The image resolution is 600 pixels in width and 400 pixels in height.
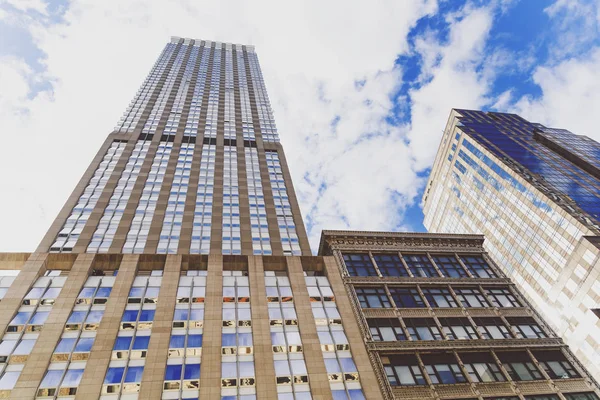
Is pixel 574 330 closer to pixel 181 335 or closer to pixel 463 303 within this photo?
pixel 463 303

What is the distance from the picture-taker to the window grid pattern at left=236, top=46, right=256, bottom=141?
277ft

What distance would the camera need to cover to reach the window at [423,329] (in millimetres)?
36469

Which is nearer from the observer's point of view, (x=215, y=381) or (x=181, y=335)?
(x=215, y=381)

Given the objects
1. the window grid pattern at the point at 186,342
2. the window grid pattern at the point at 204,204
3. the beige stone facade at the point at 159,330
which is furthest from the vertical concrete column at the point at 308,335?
the window grid pattern at the point at 204,204

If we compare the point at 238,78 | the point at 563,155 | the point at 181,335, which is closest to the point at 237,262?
the point at 181,335

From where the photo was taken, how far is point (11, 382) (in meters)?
26.2

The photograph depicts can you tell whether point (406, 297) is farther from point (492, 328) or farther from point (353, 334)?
point (353, 334)

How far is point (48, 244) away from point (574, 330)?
7937 cm

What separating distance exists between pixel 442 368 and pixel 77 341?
98.1ft

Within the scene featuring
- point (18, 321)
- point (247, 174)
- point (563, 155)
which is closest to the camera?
point (18, 321)

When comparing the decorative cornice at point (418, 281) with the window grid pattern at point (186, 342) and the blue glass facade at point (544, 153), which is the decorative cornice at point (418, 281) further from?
the blue glass facade at point (544, 153)

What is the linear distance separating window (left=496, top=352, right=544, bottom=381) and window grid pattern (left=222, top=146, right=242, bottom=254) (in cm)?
3227

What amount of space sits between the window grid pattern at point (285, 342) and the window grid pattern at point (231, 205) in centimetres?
1443

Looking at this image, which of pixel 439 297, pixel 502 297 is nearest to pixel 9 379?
pixel 439 297
